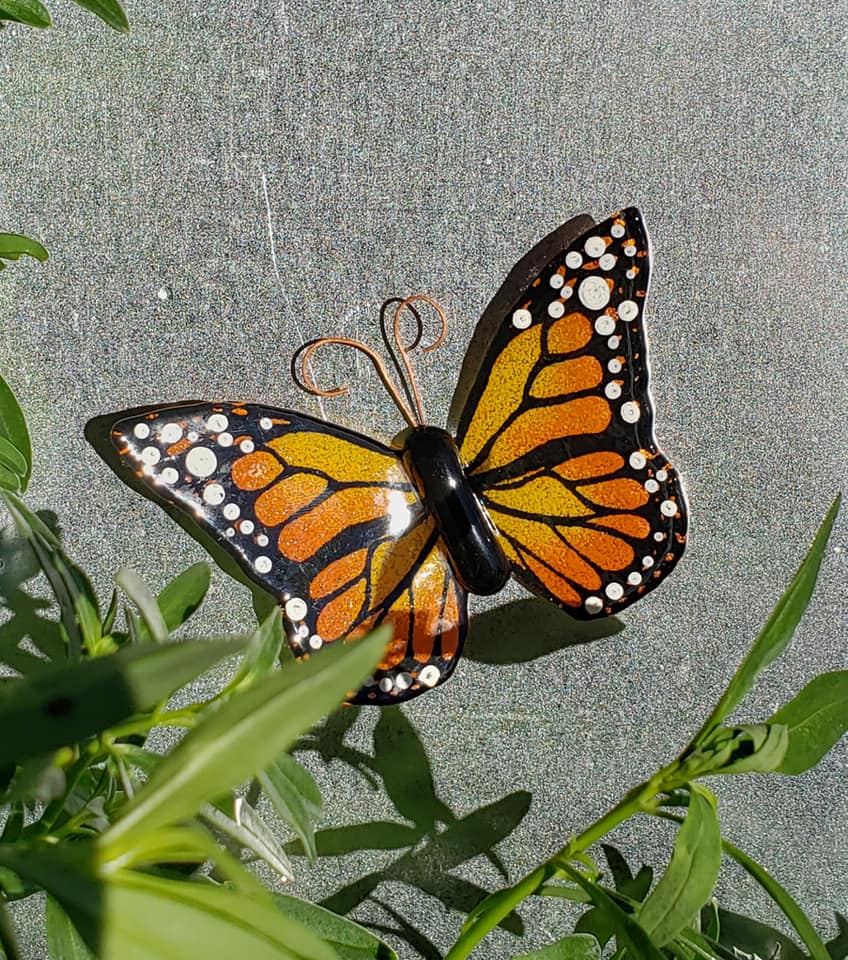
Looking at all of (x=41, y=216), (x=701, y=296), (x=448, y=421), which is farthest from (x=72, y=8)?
(x=701, y=296)

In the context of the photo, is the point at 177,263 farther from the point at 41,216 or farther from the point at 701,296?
the point at 701,296

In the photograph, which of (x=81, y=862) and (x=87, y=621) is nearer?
(x=81, y=862)

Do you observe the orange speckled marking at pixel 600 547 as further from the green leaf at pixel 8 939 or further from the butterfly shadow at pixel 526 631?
the green leaf at pixel 8 939

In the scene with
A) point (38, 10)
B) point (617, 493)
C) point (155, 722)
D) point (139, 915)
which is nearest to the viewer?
point (139, 915)

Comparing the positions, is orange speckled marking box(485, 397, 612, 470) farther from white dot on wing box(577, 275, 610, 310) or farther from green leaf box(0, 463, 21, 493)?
green leaf box(0, 463, 21, 493)

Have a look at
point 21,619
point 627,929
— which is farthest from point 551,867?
point 21,619

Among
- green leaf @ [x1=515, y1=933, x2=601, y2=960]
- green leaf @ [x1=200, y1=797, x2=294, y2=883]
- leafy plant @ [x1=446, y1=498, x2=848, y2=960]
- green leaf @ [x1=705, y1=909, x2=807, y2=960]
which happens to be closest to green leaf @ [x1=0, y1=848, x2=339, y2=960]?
green leaf @ [x1=200, y1=797, x2=294, y2=883]

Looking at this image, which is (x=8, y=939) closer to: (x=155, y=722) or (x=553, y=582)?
(x=155, y=722)
